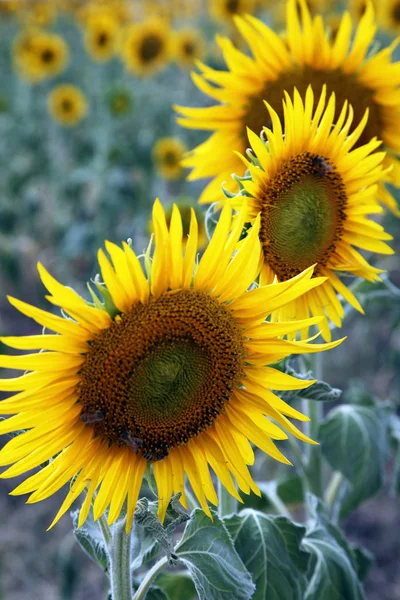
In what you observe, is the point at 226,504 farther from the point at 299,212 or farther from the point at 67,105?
the point at 67,105

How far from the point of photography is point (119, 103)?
3365 millimetres

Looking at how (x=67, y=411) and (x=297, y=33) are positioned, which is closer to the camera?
(x=67, y=411)

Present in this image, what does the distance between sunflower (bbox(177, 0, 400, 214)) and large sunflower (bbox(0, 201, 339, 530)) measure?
0.46 m

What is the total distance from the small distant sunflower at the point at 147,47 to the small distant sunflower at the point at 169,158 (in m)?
0.94

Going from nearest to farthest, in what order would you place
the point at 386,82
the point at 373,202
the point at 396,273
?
the point at 373,202
the point at 386,82
the point at 396,273

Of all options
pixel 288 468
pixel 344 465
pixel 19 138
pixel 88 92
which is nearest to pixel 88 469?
pixel 344 465

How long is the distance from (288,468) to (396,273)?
1.42m

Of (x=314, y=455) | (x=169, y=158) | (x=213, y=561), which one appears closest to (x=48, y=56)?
(x=169, y=158)

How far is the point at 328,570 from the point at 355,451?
255mm

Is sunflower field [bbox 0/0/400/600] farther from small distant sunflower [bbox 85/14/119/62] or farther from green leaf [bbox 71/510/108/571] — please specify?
small distant sunflower [bbox 85/14/119/62]

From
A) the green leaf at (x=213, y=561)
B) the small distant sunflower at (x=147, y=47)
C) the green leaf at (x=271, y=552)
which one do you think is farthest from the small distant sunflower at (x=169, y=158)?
the green leaf at (x=213, y=561)

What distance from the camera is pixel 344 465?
4.41 feet

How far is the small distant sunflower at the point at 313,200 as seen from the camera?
948mm

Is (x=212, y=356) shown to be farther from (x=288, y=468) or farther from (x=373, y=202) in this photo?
(x=288, y=468)
